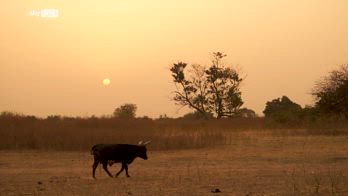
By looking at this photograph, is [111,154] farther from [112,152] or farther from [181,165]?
[181,165]

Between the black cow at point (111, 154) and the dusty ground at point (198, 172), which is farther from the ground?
the black cow at point (111, 154)

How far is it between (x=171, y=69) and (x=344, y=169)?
1894 inches

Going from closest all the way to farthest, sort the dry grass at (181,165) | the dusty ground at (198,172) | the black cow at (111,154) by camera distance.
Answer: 1. the dusty ground at (198,172)
2. the dry grass at (181,165)
3. the black cow at (111,154)

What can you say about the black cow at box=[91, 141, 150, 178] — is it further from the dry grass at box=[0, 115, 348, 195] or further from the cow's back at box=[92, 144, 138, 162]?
the dry grass at box=[0, 115, 348, 195]

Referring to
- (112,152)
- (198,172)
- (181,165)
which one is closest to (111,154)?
(112,152)

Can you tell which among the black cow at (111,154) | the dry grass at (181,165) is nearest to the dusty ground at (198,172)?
the dry grass at (181,165)

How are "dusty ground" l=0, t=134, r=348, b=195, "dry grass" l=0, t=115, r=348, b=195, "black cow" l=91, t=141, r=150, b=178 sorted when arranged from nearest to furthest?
"dusty ground" l=0, t=134, r=348, b=195 → "dry grass" l=0, t=115, r=348, b=195 → "black cow" l=91, t=141, r=150, b=178

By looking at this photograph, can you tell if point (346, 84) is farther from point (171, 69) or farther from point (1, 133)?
point (171, 69)

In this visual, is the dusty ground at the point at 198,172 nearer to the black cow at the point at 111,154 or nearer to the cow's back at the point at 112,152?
the black cow at the point at 111,154

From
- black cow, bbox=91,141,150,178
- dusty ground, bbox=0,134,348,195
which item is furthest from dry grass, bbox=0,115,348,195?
black cow, bbox=91,141,150,178

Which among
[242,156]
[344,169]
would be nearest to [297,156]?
[242,156]

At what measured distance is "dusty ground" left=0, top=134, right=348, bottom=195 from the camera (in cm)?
1248

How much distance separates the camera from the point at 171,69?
63688mm

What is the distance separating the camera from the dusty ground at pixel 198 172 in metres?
12.5
